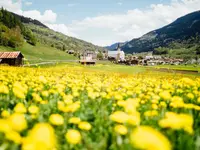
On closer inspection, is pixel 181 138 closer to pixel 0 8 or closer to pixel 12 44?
pixel 12 44

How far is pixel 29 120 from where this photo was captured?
4246mm

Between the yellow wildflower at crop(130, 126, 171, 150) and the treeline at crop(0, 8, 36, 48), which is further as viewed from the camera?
the treeline at crop(0, 8, 36, 48)

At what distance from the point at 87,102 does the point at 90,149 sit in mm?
2467

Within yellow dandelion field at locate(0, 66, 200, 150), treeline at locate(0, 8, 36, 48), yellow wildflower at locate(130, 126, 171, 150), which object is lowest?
yellow dandelion field at locate(0, 66, 200, 150)

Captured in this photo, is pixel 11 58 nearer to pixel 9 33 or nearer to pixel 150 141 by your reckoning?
pixel 9 33

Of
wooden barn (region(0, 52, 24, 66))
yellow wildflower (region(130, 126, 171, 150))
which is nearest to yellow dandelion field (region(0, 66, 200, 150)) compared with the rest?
yellow wildflower (region(130, 126, 171, 150))

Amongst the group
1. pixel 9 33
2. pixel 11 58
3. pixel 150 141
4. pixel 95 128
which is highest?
pixel 9 33

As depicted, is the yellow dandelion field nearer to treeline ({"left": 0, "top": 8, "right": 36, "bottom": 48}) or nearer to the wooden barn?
the wooden barn

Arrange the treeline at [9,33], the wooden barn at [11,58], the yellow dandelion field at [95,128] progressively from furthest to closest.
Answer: the treeline at [9,33] < the wooden barn at [11,58] < the yellow dandelion field at [95,128]

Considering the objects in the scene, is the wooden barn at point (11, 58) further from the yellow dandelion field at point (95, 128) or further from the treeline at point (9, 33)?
the yellow dandelion field at point (95, 128)

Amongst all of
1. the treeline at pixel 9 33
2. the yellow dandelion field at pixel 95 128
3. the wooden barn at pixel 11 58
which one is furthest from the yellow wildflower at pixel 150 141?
the treeline at pixel 9 33

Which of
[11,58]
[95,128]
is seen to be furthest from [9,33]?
[95,128]

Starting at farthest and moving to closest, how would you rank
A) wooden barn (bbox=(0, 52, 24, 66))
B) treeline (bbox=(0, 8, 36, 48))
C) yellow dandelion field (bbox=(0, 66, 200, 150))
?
treeline (bbox=(0, 8, 36, 48)) < wooden barn (bbox=(0, 52, 24, 66)) < yellow dandelion field (bbox=(0, 66, 200, 150))

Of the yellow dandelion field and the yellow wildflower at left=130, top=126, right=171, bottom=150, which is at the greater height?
the yellow wildflower at left=130, top=126, right=171, bottom=150
